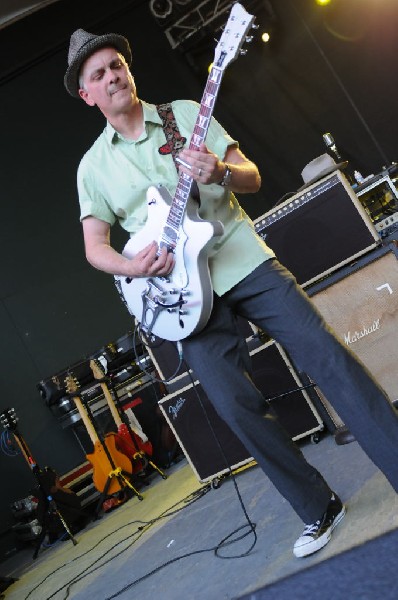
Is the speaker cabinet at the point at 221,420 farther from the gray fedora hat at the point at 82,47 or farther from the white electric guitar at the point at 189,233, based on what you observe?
the gray fedora hat at the point at 82,47

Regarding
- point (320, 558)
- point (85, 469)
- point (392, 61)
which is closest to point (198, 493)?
point (320, 558)

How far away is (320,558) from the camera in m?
1.82

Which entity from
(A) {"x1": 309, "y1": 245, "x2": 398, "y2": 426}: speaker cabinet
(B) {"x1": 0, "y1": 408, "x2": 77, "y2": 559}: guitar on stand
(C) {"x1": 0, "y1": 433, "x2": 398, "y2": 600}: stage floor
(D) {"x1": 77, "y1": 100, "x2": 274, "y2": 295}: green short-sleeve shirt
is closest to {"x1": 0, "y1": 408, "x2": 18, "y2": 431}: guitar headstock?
(B) {"x1": 0, "y1": 408, "x2": 77, "y2": 559}: guitar on stand

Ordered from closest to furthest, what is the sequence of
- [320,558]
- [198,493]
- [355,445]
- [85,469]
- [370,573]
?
1. [370,573]
2. [320,558]
3. [355,445]
4. [198,493]
5. [85,469]

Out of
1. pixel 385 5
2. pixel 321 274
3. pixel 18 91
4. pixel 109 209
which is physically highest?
pixel 18 91

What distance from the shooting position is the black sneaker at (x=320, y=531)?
1.91m

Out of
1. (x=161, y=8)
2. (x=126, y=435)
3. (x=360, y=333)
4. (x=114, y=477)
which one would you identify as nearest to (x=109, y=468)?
(x=114, y=477)

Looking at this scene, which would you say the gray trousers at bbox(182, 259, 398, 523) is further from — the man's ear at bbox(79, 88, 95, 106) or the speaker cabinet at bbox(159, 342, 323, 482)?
the speaker cabinet at bbox(159, 342, 323, 482)

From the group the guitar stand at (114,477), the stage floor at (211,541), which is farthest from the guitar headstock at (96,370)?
the stage floor at (211,541)

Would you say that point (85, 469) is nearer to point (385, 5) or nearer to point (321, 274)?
point (321, 274)

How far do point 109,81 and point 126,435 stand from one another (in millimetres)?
3806

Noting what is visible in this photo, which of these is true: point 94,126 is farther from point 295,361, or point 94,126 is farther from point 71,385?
point 295,361

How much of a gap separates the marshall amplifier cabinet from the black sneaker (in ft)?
4.53

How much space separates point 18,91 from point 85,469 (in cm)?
383
